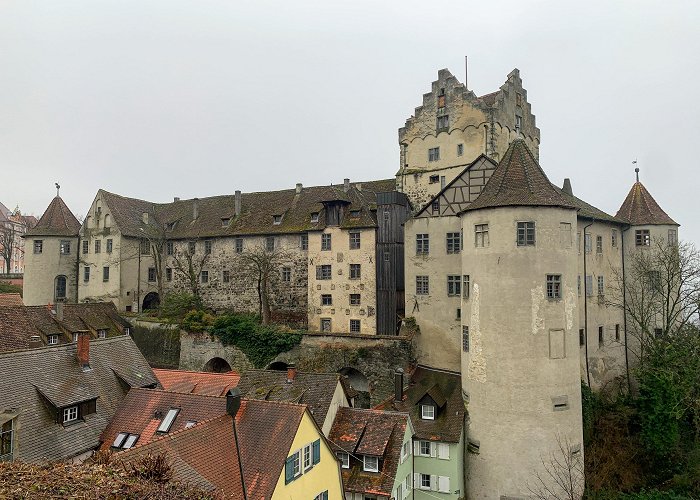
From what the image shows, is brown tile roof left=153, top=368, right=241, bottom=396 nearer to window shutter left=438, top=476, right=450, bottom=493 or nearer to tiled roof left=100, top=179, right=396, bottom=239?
window shutter left=438, top=476, right=450, bottom=493

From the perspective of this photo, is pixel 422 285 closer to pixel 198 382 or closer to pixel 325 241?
pixel 325 241

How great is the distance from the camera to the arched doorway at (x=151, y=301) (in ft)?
138

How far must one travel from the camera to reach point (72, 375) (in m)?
17.0

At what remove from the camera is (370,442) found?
19.4 meters

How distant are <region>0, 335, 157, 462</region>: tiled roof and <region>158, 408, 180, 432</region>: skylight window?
2164 mm

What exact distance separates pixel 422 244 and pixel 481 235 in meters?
7.01

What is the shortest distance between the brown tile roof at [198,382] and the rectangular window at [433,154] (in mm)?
18165

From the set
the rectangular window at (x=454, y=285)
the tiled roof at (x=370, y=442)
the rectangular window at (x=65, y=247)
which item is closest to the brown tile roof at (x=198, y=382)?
the tiled roof at (x=370, y=442)

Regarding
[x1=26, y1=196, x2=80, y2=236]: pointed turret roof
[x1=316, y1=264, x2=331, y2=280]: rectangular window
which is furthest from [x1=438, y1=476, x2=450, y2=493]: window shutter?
[x1=26, y1=196, x2=80, y2=236]: pointed turret roof

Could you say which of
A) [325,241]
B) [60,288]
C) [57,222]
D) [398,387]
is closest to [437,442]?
[398,387]

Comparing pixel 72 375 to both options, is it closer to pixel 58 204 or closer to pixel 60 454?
pixel 60 454

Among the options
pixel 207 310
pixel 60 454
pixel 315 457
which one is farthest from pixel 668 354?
pixel 207 310

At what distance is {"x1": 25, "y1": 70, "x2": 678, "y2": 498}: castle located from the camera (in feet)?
69.4

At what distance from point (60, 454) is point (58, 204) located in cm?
3496
